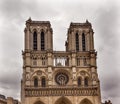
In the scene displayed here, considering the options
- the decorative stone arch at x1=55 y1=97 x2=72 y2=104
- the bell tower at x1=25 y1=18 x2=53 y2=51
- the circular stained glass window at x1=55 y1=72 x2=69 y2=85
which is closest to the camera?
the decorative stone arch at x1=55 y1=97 x2=72 y2=104

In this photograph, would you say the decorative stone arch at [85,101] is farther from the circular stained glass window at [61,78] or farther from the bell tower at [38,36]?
the bell tower at [38,36]

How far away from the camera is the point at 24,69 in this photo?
62.4 metres

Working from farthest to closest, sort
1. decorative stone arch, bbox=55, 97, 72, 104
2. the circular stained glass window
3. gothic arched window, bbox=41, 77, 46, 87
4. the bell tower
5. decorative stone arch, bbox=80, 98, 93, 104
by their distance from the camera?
1. the bell tower
2. the circular stained glass window
3. gothic arched window, bbox=41, 77, 46, 87
4. decorative stone arch, bbox=80, 98, 93, 104
5. decorative stone arch, bbox=55, 97, 72, 104

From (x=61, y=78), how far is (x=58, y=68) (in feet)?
6.50

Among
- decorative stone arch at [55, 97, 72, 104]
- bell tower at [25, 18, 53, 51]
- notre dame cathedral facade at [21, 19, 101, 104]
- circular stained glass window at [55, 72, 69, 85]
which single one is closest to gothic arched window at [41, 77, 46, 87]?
notre dame cathedral facade at [21, 19, 101, 104]

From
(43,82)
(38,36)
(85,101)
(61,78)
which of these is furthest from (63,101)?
(38,36)

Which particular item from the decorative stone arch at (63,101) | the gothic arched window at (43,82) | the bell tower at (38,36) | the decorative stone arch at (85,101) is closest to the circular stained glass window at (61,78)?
the gothic arched window at (43,82)

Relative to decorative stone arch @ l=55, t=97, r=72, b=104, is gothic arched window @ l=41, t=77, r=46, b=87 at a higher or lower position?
A: higher

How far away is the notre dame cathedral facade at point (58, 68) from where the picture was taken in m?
60.5

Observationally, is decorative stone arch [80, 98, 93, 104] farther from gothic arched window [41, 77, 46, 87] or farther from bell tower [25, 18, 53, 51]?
bell tower [25, 18, 53, 51]

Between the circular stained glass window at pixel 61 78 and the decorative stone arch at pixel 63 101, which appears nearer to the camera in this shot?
the decorative stone arch at pixel 63 101

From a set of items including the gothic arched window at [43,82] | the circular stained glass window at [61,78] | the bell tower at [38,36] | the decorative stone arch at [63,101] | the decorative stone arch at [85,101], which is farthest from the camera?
the bell tower at [38,36]

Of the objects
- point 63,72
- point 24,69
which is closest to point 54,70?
point 63,72

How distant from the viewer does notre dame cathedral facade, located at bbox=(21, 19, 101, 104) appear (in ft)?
198
